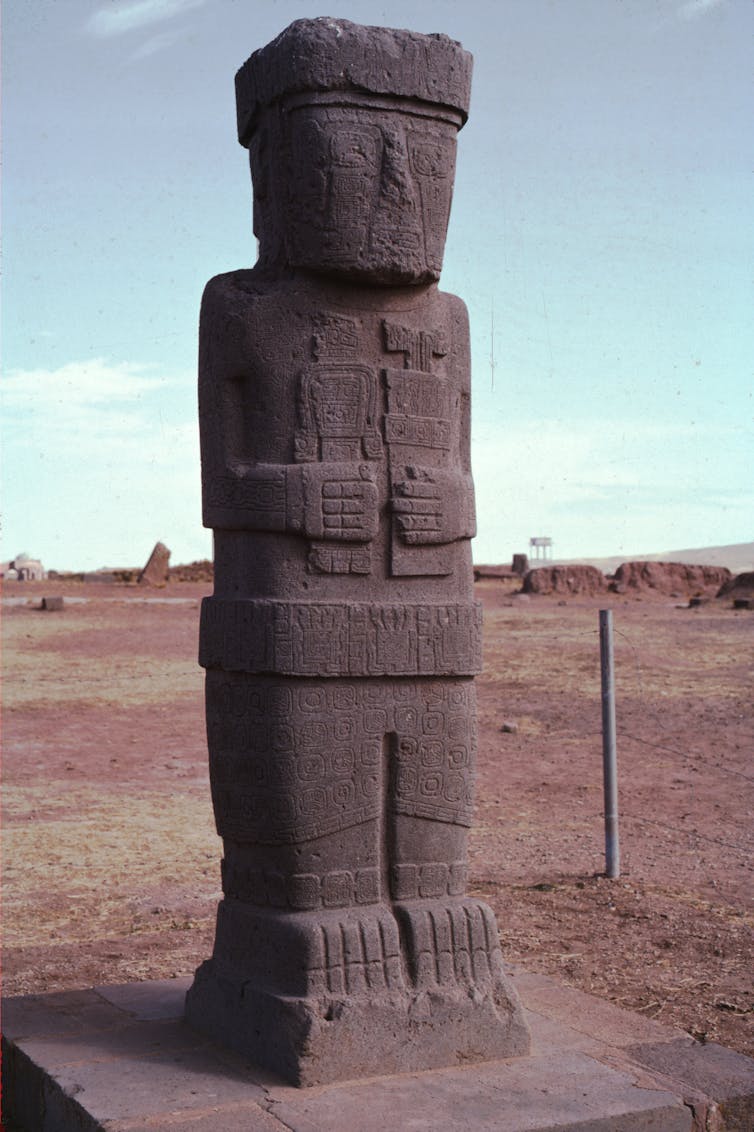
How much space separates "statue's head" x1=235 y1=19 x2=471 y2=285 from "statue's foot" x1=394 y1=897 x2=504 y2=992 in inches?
87.6

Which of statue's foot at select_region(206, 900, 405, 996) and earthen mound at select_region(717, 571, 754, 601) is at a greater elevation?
earthen mound at select_region(717, 571, 754, 601)

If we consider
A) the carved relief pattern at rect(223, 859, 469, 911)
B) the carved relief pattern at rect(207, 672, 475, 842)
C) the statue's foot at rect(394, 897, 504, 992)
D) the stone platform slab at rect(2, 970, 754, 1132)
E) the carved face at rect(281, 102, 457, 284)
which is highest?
the carved face at rect(281, 102, 457, 284)

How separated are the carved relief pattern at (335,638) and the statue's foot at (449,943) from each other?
0.84 metres

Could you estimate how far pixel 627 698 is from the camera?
1398cm

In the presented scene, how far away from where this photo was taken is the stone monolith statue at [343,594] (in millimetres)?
4469

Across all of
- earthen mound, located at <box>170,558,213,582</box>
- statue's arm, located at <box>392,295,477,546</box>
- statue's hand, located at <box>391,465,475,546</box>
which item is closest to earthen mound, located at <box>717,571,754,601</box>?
earthen mound, located at <box>170,558,213,582</box>

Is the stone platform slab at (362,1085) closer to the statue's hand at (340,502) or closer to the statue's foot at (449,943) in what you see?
the statue's foot at (449,943)

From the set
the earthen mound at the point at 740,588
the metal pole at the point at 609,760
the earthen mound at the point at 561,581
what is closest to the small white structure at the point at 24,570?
the earthen mound at the point at 561,581

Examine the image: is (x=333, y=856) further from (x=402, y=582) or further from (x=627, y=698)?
(x=627, y=698)

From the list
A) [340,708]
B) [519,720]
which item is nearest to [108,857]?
[340,708]

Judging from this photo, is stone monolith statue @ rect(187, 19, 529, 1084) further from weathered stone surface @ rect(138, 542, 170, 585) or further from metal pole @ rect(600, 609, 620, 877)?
weathered stone surface @ rect(138, 542, 170, 585)

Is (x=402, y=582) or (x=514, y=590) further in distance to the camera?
(x=514, y=590)

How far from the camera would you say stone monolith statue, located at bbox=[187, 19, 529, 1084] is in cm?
447

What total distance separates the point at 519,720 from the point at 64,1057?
29.1ft
